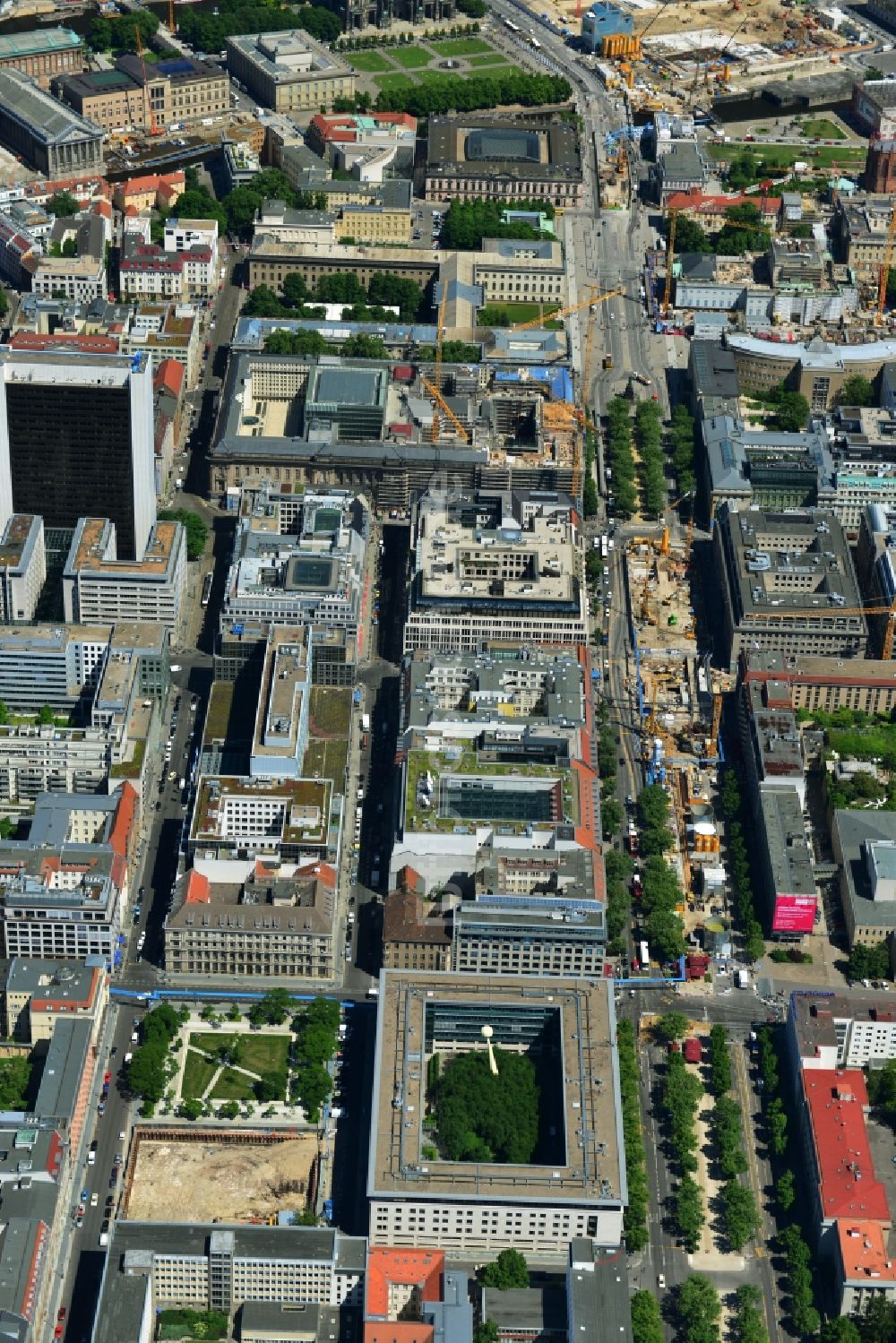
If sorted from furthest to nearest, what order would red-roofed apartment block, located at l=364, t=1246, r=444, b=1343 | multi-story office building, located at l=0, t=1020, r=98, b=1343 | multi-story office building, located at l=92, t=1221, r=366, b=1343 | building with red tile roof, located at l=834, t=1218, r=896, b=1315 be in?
building with red tile roof, located at l=834, t=1218, r=896, b=1315 → multi-story office building, located at l=92, t=1221, r=366, b=1343 → red-roofed apartment block, located at l=364, t=1246, r=444, b=1343 → multi-story office building, located at l=0, t=1020, r=98, b=1343

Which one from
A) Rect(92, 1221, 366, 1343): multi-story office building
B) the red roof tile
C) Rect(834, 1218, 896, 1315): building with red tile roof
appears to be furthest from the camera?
Rect(834, 1218, 896, 1315): building with red tile roof

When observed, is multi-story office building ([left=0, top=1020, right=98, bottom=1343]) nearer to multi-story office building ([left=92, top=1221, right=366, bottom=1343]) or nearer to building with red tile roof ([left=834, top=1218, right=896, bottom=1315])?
multi-story office building ([left=92, top=1221, right=366, bottom=1343])

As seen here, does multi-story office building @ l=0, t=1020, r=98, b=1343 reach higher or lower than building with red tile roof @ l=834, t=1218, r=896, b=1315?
higher

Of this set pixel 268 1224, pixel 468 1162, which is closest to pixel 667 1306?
pixel 468 1162

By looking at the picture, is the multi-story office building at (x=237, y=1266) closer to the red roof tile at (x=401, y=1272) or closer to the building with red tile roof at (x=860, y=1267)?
the red roof tile at (x=401, y=1272)

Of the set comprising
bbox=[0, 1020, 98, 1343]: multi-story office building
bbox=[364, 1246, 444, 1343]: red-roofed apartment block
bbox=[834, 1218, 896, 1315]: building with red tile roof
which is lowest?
bbox=[364, 1246, 444, 1343]: red-roofed apartment block

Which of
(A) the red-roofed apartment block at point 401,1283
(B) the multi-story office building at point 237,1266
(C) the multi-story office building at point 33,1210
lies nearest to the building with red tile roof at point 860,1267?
(A) the red-roofed apartment block at point 401,1283

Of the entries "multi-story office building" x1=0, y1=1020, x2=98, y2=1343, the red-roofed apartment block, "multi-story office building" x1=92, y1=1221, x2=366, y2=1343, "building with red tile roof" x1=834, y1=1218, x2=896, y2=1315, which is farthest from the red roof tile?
"building with red tile roof" x1=834, y1=1218, x2=896, y2=1315

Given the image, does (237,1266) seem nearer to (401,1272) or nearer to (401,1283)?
(401,1272)

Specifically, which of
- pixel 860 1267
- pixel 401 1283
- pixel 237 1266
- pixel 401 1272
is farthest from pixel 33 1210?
pixel 860 1267
